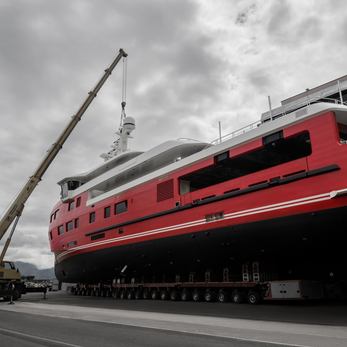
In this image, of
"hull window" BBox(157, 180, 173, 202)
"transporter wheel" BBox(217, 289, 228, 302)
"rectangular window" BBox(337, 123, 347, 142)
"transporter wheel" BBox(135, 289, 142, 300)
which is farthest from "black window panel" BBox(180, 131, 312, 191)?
"transporter wheel" BBox(135, 289, 142, 300)

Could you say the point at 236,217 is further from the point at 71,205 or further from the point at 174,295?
the point at 71,205

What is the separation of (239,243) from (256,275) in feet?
5.49

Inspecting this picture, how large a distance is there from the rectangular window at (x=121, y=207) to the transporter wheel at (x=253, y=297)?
8346 millimetres

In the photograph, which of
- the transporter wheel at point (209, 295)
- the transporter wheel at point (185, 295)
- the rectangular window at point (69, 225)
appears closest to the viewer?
the transporter wheel at point (209, 295)

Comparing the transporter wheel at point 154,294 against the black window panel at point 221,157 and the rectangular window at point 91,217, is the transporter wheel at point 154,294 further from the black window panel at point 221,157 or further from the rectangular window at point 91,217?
the black window panel at point 221,157

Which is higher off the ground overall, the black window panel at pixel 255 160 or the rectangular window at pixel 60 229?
the black window panel at pixel 255 160

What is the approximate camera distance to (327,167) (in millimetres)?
12078

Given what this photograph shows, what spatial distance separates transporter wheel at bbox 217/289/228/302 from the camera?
55.2ft

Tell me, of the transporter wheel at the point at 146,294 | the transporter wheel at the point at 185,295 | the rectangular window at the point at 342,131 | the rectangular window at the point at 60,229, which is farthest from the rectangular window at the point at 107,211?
the rectangular window at the point at 342,131

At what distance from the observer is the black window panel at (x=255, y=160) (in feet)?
48.4

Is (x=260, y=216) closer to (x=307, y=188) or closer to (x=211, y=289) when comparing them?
(x=307, y=188)

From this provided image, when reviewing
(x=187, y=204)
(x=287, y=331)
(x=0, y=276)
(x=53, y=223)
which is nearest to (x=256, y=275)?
(x=187, y=204)

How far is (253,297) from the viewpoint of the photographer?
15562 mm

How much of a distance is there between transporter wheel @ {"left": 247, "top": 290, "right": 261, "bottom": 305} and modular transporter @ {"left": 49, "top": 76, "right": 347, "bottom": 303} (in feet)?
0.14
